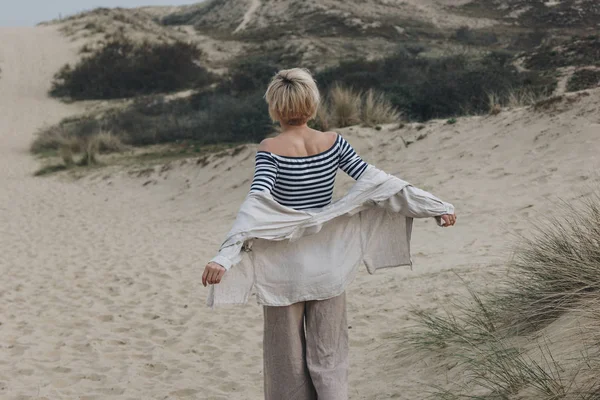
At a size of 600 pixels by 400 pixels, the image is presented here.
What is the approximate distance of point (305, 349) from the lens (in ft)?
9.20

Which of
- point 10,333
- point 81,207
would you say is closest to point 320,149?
point 10,333

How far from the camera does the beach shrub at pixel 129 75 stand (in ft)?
88.1

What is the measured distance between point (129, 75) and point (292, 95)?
2613 cm

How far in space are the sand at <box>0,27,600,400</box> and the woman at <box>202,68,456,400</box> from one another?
102 centimetres

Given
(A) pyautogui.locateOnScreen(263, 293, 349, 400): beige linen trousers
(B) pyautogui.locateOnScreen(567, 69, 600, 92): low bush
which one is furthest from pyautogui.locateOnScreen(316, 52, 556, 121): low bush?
(A) pyautogui.locateOnScreen(263, 293, 349, 400): beige linen trousers

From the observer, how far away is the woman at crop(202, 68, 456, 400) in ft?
8.48

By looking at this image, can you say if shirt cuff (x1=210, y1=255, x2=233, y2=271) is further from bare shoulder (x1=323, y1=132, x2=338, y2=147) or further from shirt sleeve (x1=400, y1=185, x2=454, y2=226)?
shirt sleeve (x1=400, y1=185, x2=454, y2=226)

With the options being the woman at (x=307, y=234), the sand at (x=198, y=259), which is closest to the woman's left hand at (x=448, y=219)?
the woman at (x=307, y=234)

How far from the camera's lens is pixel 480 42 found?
30.9m

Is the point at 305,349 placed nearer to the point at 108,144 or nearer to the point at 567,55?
the point at 567,55

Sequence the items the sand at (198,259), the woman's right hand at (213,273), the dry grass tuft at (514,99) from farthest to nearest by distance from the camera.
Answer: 1. the dry grass tuft at (514,99)
2. the sand at (198,259)
3. the woman's right hand at (213,273)

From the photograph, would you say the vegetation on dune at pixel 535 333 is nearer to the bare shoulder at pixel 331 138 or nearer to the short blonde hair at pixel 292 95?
the bare shoulder at pixel 331 138

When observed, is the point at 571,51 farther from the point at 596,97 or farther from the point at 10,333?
the point at 10,333

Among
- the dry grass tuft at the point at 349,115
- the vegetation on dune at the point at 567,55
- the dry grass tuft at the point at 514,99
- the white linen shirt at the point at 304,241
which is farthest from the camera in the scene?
the vegetation on dune at the point at 567,55
